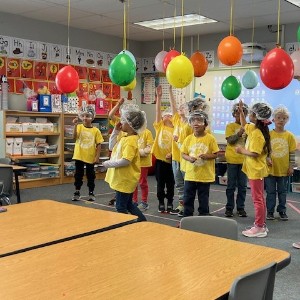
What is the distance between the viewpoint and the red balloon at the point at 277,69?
401 cm

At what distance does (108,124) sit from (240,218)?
4.00 meters

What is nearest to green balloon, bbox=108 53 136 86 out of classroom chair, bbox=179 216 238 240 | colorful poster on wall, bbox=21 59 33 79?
classroom chair, bbox=179 216 238 240

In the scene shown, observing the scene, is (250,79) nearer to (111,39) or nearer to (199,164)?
(199,164)

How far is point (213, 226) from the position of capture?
2.42m

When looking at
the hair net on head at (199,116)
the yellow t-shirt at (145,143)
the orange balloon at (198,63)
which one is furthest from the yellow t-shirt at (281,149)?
the yellow t-shirt at (145,143)

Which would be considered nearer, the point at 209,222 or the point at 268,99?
the point at 209,222

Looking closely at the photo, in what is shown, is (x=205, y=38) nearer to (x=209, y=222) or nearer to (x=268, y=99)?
(x=268, y=99)

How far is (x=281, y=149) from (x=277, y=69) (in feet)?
4.34

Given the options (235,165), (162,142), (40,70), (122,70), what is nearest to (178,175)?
(162,142)

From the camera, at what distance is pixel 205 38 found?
8570 millimetres

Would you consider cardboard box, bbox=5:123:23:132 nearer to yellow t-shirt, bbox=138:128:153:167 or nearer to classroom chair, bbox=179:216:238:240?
yellow t-shirt, bbox=138:128:153:167

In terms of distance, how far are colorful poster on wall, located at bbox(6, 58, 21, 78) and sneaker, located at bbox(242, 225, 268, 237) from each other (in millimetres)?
4826

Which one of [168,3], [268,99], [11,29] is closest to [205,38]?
[268,99]

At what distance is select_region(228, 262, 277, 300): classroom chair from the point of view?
56.6 inches
